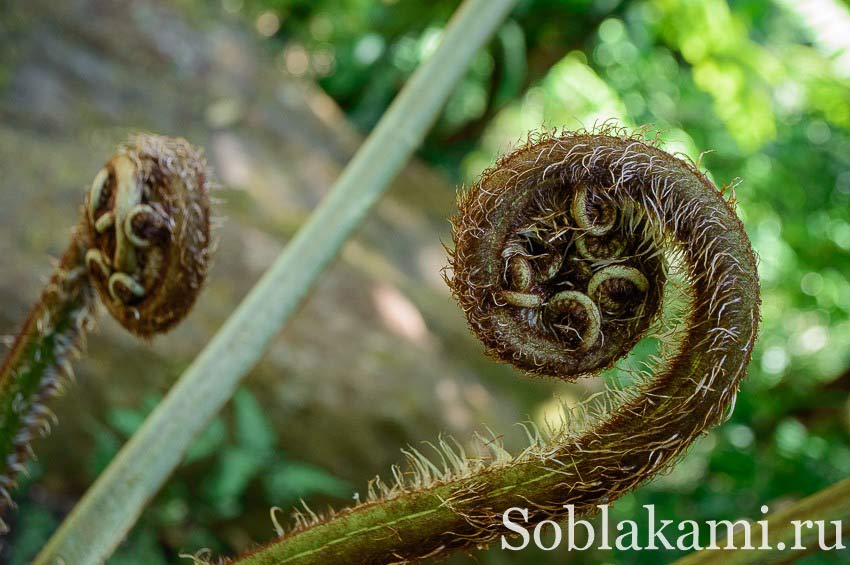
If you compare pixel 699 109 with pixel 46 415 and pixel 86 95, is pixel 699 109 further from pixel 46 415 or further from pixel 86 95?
pixel 46 415

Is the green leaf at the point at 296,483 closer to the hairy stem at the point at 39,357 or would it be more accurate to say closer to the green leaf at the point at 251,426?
the green leaf at the point at 251,426

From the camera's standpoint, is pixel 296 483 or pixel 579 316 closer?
pixel 579 316

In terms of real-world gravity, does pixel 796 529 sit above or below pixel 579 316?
below

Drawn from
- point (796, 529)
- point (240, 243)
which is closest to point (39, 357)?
point (796, 529)

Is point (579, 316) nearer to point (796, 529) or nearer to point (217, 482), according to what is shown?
point (796, 529)

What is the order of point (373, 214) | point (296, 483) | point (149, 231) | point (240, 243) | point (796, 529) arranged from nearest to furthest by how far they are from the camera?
1. point (796, 529)
2. point (149, 231)
3. point (296, 483)
4. point (240, 243)
5. point (373, 214)

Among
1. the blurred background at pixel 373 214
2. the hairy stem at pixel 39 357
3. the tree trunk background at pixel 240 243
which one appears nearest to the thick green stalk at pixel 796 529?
the hairy stem at pixel 39 357

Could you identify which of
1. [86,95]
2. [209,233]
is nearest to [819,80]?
[209,233]

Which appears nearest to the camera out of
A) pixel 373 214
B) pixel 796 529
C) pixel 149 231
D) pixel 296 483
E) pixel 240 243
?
pixel 796 529
